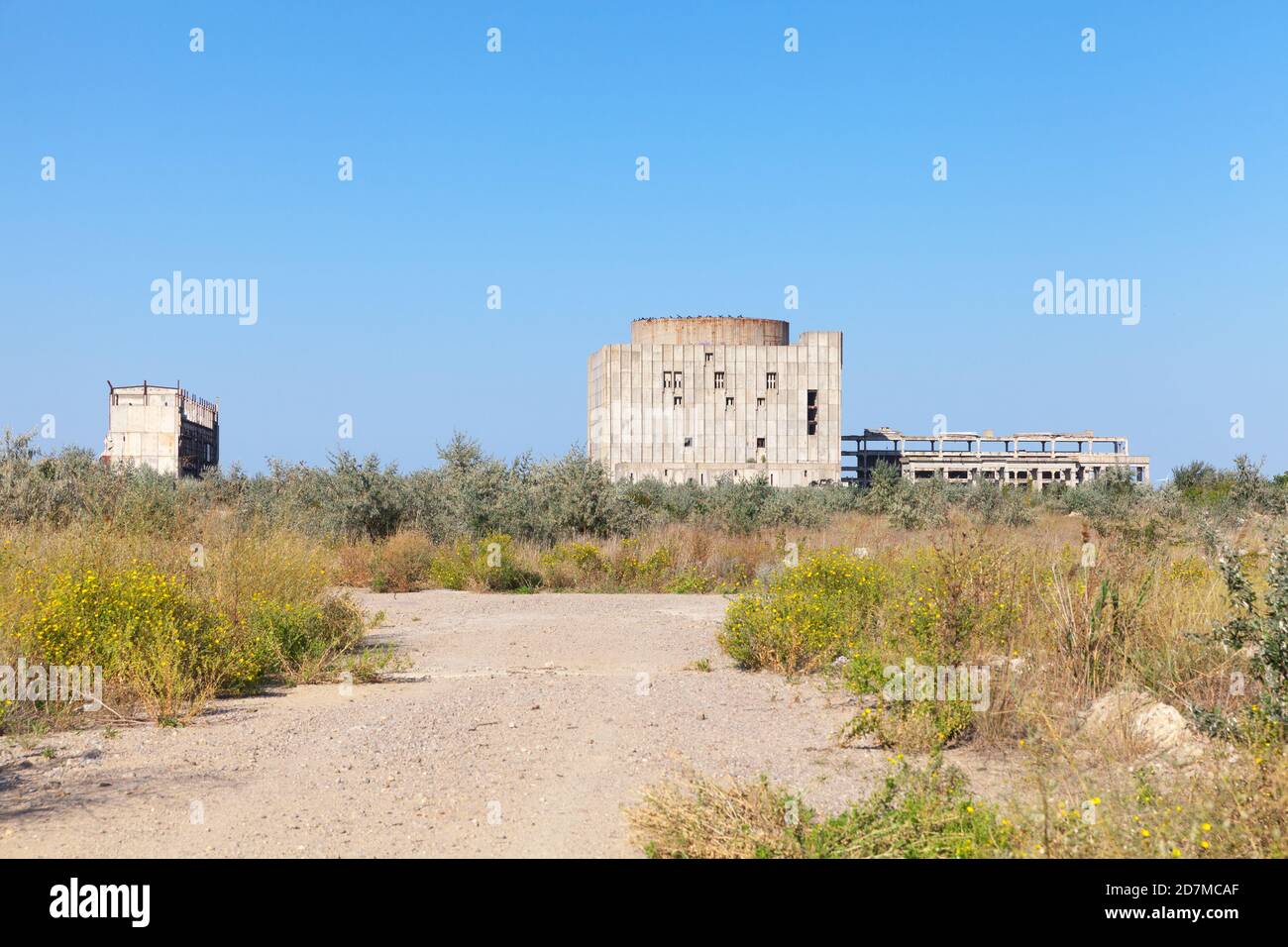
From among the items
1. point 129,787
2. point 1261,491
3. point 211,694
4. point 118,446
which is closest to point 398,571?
point 211,694

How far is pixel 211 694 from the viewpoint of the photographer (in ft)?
32.0

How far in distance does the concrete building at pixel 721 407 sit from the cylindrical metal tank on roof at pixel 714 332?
10 centimetres

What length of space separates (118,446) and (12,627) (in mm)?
66842

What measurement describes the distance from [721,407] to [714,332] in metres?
5.86

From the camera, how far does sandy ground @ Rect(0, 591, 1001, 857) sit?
19.9 feet

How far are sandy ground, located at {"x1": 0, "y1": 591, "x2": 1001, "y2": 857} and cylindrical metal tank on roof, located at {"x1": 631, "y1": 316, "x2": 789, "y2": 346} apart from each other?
2818 inches

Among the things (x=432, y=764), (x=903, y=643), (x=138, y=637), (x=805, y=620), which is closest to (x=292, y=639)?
(x=138, y=637)

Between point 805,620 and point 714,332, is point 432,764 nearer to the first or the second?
point 805,620

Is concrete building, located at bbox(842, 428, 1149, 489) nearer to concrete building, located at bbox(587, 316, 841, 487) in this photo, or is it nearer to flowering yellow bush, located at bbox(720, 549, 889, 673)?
concrete building, located at bbox(587, 316, 841, 487)

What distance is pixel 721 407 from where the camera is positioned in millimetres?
80688

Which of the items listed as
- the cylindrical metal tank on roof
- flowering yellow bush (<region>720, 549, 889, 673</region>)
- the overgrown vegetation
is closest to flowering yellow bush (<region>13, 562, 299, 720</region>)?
the overgrown vegetation

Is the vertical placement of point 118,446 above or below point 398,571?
above
